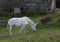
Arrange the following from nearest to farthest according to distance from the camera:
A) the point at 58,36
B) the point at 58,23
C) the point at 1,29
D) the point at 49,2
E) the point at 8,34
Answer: the point at 58,36 → the point at 8,34 → the point at 1,29 → the point at 58,23 → the point at 49,2

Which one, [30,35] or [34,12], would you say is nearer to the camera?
[30,35]

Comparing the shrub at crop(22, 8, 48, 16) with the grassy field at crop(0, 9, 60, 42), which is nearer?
the grassy field at crop(0, 9, 60, 42)

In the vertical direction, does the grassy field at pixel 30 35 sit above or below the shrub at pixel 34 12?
above

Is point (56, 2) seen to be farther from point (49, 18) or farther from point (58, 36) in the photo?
point (58, 36)

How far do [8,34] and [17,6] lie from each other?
10.3m

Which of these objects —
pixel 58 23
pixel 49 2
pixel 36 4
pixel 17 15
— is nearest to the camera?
pixel 58 23

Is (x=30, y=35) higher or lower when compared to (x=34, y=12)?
higher

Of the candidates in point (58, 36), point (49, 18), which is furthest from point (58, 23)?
point (58, 36)

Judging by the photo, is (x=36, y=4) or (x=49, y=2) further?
(x=49, y=2)

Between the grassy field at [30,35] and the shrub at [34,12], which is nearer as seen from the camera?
the grassy field at [30,35]

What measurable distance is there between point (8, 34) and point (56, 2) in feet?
52.4

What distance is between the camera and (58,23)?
19.9 metres

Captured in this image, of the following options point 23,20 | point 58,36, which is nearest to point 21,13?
point 23,20

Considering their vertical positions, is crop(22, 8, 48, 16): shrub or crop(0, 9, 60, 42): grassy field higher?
crop(0, 9, 60, 42): grassy field
